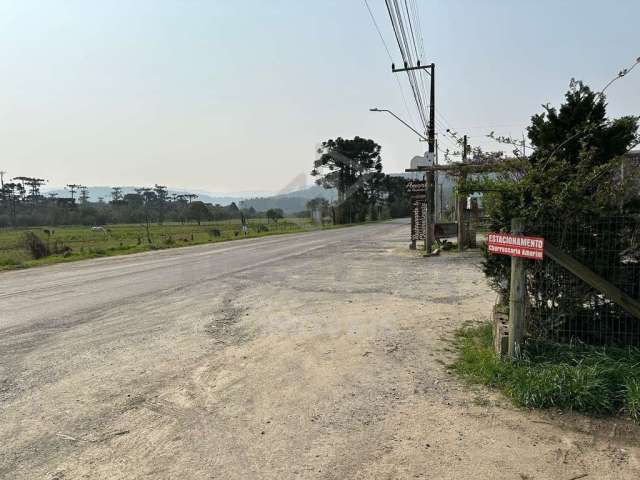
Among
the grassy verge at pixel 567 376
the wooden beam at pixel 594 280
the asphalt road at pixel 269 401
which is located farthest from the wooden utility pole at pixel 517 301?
the asphalt road at pixel 269 401

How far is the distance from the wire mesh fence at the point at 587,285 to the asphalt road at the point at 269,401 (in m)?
1.20

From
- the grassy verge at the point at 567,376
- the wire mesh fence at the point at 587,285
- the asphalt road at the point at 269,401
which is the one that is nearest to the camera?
the asphalt road at the point at 269,401

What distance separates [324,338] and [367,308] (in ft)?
6.23

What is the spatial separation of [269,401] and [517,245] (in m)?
2.76

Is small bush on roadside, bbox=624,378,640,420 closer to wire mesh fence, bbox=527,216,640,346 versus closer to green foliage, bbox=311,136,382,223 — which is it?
wire mesh fence, bbox=527,216,640,346

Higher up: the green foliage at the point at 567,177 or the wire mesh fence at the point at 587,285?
the green foliage at the point at 567,177

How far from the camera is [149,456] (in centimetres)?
343

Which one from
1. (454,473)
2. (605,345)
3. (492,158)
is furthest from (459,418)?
(492,158)

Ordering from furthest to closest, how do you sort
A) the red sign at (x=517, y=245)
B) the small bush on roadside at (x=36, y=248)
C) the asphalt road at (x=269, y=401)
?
the small bush on roadside at (x=36, y=248) → the red sign at (x=517, y=245) → the asphalt road at (x=269, y=401)

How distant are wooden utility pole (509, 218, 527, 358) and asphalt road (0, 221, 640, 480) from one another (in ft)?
2.14

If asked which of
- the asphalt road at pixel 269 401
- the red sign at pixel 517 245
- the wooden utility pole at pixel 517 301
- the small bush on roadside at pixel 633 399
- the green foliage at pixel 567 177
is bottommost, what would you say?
the asphalt road at pixel 269 401

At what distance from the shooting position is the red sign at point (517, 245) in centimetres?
444

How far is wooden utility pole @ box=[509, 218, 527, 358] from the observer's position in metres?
4.65

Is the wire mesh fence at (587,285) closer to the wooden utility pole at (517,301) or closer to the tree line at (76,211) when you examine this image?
→ the wooden utility pole at (517,301)
